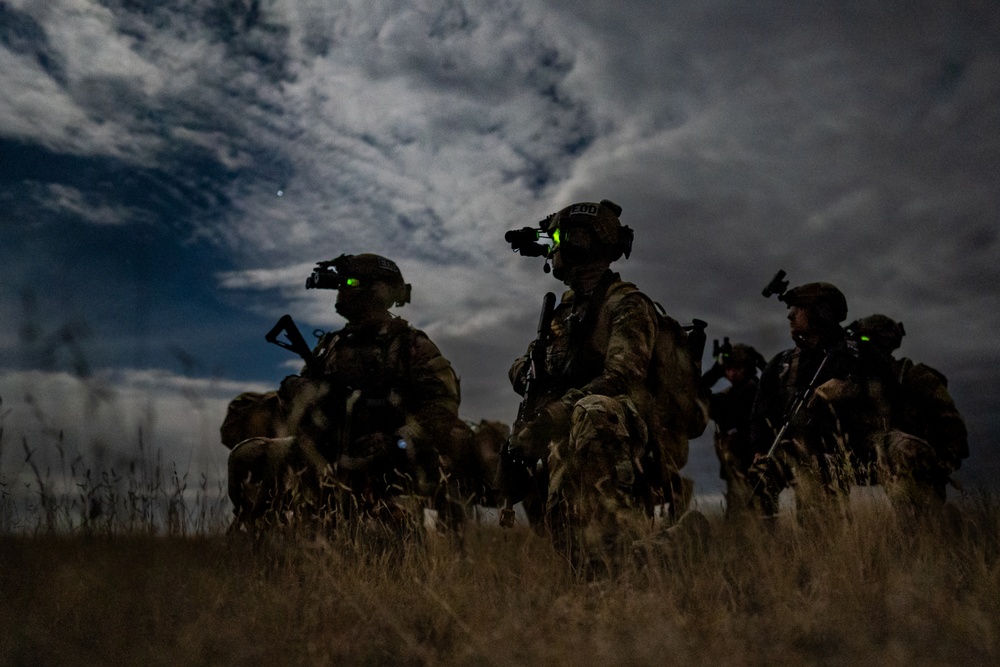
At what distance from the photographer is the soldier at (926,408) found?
22.7 ft

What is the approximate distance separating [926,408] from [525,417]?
4.17m

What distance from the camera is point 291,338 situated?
274 inches

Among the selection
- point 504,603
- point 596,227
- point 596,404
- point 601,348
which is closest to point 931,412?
point 601,348

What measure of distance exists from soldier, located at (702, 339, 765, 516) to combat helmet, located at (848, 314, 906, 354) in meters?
2.06

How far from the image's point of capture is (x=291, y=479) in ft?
20.2

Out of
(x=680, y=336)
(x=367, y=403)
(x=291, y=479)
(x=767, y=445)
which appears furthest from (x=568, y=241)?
(x=767, y=445)

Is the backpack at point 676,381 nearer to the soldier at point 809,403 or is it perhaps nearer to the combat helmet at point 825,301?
the soldier at point 809,403

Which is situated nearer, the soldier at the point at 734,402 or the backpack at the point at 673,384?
the backpack at the point at 673,384

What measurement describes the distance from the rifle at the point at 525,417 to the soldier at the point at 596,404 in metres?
0.03

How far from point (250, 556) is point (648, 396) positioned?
120 inches

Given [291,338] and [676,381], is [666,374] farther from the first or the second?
[291,338]

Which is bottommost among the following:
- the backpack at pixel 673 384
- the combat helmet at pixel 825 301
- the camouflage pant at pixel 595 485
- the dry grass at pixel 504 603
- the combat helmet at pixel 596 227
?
the dry grass at pixel 504 603

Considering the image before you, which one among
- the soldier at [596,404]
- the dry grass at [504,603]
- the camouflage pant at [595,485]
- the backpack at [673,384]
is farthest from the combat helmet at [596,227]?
the dry grass at [504,603]

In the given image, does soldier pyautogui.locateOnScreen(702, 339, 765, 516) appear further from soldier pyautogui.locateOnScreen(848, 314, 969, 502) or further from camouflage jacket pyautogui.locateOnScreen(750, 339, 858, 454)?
soldier pyautogui.locateOnScreen(848, 314, 969, 502)
